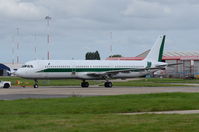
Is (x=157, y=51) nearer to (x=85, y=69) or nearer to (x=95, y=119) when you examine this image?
(x=85, y=69)

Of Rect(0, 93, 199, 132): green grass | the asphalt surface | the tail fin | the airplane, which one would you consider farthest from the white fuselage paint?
Rect(0, 93, 199, 132): green grass

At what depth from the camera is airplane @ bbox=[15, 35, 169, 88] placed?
55.9 meters

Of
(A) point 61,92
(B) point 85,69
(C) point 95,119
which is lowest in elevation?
(C) point 95,119

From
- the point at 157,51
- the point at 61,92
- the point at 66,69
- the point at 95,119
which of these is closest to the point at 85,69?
the point at 66,69

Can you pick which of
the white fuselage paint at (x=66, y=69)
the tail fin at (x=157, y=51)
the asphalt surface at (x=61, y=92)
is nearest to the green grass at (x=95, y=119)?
the asphalt surface at (x=61, y=92)

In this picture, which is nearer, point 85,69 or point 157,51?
point 85,69

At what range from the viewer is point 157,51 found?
219 ft

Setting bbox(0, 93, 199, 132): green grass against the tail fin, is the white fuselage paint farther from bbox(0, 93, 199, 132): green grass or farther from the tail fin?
bbox(0, 93, 199, 132): green grass

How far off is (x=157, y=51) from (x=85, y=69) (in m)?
13.1

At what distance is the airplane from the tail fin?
1061 millimetres

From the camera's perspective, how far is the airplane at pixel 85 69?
55.9 m

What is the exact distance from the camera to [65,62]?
57.1 meters

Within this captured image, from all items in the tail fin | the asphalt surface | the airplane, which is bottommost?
the asphalt surface

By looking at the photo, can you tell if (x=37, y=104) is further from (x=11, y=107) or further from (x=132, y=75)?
(x=132, y=75)
